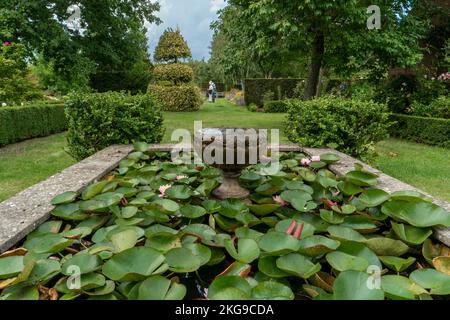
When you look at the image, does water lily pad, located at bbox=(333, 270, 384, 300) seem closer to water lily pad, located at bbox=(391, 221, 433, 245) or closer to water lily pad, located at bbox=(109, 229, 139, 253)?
water lily pad, located at bbox=(391, 221, 433, 245)

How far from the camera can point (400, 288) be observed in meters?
1.49

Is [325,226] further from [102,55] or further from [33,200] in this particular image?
[102,55]

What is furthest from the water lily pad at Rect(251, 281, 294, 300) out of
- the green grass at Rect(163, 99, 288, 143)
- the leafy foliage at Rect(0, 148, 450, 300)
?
the green grass at Rect(163, 99, 288, 143)

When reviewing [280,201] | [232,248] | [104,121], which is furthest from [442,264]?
[104,121]

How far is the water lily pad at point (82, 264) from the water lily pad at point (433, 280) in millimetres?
1393

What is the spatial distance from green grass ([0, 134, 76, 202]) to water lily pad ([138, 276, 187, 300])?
129 inches

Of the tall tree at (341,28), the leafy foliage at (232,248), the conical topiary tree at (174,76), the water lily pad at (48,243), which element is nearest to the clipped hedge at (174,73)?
the conical topiary tree at (174,76)

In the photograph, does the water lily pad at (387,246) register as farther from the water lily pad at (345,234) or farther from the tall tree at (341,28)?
the tall tree at (341,28)

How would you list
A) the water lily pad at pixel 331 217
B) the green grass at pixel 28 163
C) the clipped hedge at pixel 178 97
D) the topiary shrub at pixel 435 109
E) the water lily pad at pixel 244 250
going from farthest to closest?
the clipped hedge at pixel 178 97 → the topiary shrub at pixel 435 109 → the green grass at pixel 28 163 → the water lily pad at pixel 331 217 → the water lily pad at pixel 244 250

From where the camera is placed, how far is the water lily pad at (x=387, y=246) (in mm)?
1834

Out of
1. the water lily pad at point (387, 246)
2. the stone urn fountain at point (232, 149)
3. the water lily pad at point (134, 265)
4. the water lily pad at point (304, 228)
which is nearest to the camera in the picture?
the water lily pad at point (134, 265)

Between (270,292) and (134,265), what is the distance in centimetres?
59

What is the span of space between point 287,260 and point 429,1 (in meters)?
11.1
